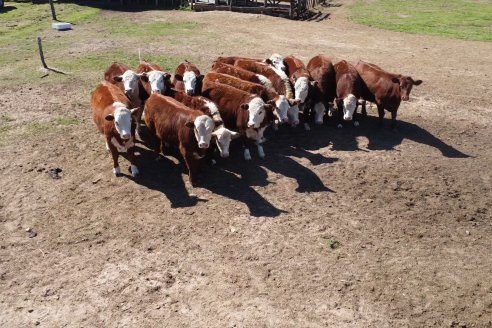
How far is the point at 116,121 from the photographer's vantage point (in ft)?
26.5

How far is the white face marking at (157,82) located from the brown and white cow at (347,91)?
13.3 feet

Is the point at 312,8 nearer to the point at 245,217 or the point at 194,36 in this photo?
the point at 194,36

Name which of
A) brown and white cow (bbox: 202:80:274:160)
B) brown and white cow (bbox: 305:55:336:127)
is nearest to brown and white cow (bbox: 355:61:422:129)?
brown and white cow (bbox: 305:55:336:127)

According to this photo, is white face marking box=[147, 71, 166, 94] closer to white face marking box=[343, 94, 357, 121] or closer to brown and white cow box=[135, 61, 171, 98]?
brown and white cow box=[135, 61, 171, 98]

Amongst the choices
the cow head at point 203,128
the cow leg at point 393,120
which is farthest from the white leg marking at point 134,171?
the cow leg at point 393,120

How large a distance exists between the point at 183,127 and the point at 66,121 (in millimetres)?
4257

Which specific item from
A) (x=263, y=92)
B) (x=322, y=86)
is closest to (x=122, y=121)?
(x=263, y=92)

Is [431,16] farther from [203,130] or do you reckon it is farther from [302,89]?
[203,130]

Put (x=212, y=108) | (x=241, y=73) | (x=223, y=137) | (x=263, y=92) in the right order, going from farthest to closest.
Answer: (x=241, y=73)
(x=263, y=92)
(x=212, y=108)
(x=223, y=137)

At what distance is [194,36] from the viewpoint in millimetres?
19219

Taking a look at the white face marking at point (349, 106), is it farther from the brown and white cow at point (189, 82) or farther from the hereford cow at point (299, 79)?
the brown and white cow at point (189, 82)

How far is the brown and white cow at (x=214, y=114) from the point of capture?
821cm

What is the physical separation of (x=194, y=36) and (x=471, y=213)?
1458cm

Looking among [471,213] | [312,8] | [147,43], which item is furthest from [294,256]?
[312,8]
